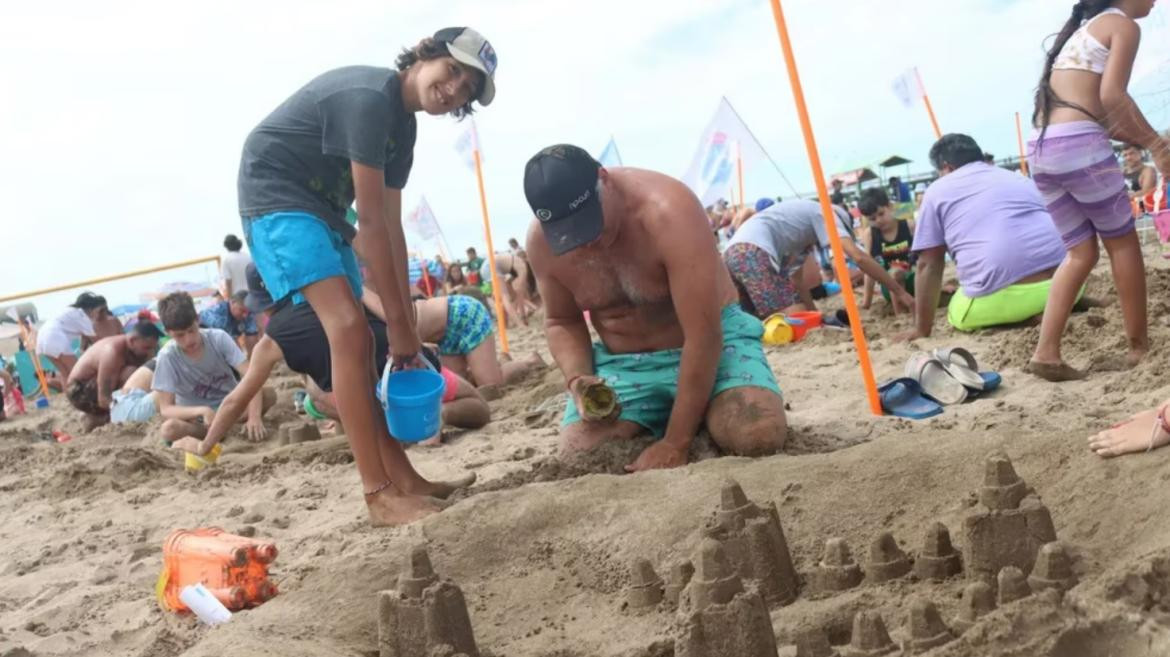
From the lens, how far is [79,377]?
27.2ft

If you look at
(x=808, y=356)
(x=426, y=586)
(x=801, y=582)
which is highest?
(x=426, y=586)

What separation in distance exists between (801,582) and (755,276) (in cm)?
518

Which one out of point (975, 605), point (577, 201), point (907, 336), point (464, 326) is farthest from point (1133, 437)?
point (464, 326)

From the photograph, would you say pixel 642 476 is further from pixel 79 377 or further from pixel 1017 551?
pixel 79 377

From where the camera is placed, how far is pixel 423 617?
2.15 m

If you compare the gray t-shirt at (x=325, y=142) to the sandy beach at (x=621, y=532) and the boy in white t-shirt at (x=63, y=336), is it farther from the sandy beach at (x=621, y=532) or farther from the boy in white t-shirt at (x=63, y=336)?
the boy in white t-shirt at (x=63, y=336)

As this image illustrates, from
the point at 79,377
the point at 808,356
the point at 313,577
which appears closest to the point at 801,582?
the point at 313,577

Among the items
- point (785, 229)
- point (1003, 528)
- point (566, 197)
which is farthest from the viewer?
point (785, 229)

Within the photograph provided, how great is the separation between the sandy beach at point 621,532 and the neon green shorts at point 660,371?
0.64 feet

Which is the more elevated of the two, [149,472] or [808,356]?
[149,472]

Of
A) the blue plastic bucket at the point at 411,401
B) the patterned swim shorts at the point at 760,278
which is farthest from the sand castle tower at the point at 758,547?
the patterned swim shorts at the point at 760,278

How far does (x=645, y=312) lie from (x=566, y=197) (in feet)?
2.34

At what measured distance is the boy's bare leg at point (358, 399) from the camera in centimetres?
324

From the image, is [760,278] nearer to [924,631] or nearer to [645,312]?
[645,312]
